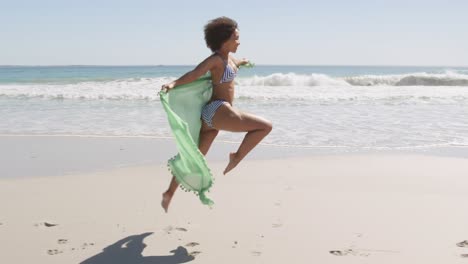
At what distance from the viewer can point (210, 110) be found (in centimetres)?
413

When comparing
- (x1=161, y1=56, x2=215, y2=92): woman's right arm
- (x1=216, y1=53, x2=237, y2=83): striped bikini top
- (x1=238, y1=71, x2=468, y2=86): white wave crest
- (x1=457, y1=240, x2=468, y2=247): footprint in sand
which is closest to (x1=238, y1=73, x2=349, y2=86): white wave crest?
(x1=238, y1=71, x2=468, y2=86): white wave crest

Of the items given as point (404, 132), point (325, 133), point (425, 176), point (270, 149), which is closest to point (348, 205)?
point (425, 176)

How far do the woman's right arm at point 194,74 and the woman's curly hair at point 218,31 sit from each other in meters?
0.14

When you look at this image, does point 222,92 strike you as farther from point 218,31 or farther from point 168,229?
point 168,229

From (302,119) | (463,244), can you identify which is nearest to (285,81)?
(302,119)

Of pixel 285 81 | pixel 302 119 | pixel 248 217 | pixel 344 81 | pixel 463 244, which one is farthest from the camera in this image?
pixel 344 81

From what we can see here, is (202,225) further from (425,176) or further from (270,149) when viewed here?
(270,149)

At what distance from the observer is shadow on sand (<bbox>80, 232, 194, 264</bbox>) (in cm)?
346

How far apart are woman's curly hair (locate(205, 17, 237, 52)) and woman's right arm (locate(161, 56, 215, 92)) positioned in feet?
0.45

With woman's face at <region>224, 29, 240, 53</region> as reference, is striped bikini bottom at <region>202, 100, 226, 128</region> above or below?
below

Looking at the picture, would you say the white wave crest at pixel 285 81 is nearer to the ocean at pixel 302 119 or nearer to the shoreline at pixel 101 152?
the ocean at pixel 302 119

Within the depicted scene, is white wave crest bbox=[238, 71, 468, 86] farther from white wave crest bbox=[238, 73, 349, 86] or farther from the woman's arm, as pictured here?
the woman's arm

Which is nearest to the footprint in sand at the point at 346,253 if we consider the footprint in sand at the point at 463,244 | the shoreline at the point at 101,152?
the footprint in sand at the point at 463,244

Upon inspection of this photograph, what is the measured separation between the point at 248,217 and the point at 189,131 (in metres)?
0.87
